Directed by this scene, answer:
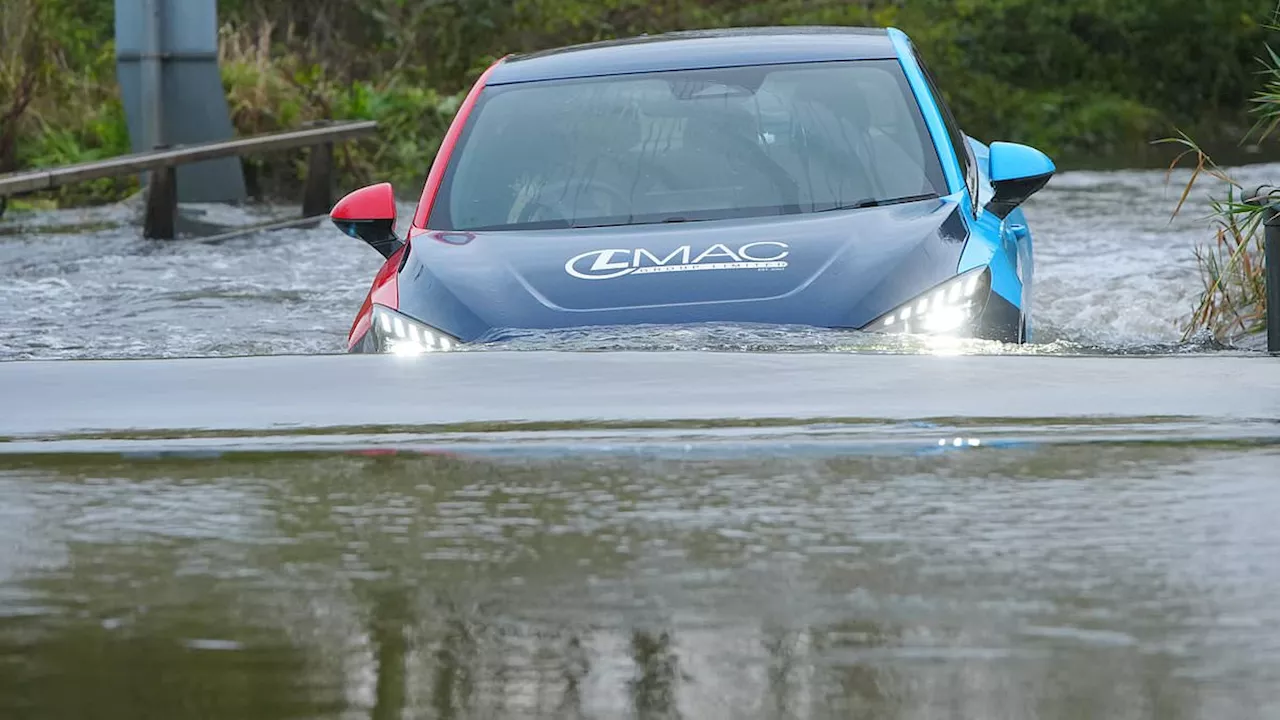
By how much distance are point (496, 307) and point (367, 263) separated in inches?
245

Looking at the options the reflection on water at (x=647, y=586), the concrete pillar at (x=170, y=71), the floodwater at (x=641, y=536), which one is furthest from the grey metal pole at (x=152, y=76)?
the reflection on water at (x=647, y=586)

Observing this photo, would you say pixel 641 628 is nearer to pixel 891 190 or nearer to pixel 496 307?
pixel 496 307

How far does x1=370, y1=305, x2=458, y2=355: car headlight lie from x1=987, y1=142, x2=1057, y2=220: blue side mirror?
1.79m

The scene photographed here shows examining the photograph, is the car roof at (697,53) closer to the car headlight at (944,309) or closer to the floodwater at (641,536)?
the car headlight at (944,309)

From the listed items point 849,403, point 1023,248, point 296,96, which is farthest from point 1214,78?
point 849,403

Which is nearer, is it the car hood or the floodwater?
the floodwater

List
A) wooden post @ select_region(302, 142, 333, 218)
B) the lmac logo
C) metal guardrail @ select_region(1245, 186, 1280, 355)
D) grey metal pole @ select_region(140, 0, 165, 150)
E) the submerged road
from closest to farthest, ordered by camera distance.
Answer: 1. the submerged road
2. the lmac logo
3. metal guardrail @ select_region(1245, 186, 1280, 355)
4. grey metal pole @ select_region(140, 0, 165, 150)
5. wooden post @ select_region(302, 142, 333, 218)

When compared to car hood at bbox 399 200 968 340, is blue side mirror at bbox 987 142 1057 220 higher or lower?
higher

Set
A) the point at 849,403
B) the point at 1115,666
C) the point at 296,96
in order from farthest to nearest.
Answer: the point at 296,96
the point at 849,403
the point at 1115,666

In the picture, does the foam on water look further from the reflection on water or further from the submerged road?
the reflection on water

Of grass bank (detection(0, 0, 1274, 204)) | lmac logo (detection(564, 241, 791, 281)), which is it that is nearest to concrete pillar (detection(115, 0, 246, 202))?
grass bank (detection(0, 0, 1274, 204))

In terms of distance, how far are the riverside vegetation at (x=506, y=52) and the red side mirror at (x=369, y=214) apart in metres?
9.76

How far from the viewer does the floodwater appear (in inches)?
49.7

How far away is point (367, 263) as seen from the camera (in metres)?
11.2
